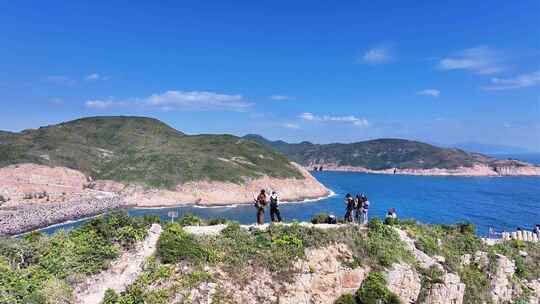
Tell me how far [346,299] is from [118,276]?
11185 mm

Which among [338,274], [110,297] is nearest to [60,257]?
[110,297]

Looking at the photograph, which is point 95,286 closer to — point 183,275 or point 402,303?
point 183,275

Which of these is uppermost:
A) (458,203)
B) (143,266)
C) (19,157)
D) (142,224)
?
(19,157)

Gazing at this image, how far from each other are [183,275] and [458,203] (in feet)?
311

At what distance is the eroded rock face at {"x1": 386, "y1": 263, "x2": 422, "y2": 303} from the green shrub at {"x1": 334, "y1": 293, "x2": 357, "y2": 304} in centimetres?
268

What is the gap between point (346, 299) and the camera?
1917 cm

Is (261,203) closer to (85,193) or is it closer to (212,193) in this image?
(212,193)

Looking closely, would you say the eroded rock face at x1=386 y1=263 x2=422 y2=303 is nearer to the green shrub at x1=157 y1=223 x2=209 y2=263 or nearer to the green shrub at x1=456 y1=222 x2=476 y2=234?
the green shrub at x1=456 y1=222 x2=476 y2=234

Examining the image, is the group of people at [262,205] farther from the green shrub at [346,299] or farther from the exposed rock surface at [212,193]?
the exposed rock surface at [212,193]

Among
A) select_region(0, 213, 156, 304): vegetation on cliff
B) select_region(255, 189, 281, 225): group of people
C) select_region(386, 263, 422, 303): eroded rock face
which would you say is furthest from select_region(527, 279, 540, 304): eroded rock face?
select_region(0, 213, 156, 304): vegetation on cliff

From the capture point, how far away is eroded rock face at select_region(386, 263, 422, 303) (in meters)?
20.8

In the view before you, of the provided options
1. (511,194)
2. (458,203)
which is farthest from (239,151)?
(511,194)

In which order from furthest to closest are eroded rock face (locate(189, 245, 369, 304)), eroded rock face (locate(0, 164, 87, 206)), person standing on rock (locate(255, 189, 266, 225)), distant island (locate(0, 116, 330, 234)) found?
eroded rock face (locate(0, 164, 87, 206)), distant island (locate(0, 116, 330, 234)), person standing on rock (locate(255, 189, 266, 225)), eroded rock face (locate(189, 245, 369, 304))

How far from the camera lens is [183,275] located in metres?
17.0
